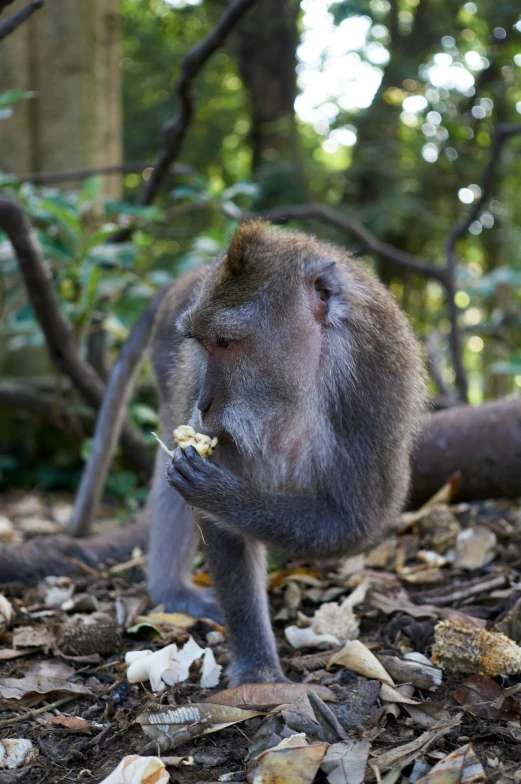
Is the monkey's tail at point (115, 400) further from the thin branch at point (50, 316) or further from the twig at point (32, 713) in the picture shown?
the twig at point (32, 713)

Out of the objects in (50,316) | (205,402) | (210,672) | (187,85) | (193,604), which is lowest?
(193,604)

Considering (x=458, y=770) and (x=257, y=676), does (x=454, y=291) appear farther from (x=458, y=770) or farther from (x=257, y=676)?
(x=458, y=770)

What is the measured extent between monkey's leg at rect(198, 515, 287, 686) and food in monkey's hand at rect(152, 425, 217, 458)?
0.36m

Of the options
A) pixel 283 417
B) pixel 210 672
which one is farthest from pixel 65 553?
pixel 283 417

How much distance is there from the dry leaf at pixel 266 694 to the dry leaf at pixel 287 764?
40cm

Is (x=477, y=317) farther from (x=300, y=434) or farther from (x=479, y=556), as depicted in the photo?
(x=300, y=434)

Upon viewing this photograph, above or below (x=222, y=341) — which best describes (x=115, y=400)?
below

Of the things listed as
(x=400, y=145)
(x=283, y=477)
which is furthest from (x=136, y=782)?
(x=400, y=145)

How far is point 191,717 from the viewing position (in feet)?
7.79

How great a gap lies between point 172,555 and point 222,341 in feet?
4.38

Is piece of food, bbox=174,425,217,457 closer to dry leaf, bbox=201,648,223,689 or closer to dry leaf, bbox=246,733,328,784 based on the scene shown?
dry leaf, bbox=201,648,223,689

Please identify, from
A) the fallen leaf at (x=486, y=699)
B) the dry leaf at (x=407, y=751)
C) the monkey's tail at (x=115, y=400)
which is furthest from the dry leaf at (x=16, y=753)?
the monkey's tail at (x=115, y=400)

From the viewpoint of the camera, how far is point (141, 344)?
4219 millimetres

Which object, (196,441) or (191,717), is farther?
(196,441)
